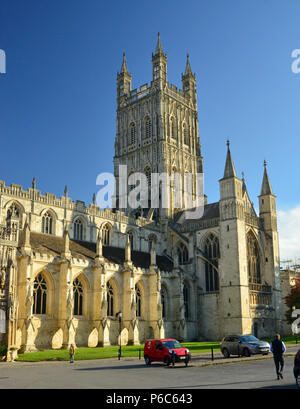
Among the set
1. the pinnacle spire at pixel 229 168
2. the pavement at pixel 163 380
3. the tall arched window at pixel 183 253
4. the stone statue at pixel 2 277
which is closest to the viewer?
the pavement at pixel 163 380

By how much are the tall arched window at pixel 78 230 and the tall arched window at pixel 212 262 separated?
1514cm

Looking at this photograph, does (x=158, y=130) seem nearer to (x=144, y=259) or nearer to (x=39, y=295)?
(x=144, y=259)

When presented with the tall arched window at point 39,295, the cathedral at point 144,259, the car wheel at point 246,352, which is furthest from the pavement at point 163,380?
the tall arched window at point 39,295

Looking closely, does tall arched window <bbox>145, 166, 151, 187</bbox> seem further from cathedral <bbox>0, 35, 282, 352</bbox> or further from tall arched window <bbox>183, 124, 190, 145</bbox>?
tall arched window <bbox>183, 124, 190, 145</bbox>

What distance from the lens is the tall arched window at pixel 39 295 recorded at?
121 feet

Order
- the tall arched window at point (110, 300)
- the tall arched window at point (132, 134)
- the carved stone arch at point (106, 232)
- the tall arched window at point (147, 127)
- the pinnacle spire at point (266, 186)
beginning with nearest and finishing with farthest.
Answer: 1. the tall arched window at point (110, 300)
2. the carved stone arch at point (106, 232)
3. the pinnacle spire at point (266, 186)
4. the tall arched window at point (147, 127)
5. the tall arched window at point (132, 134)

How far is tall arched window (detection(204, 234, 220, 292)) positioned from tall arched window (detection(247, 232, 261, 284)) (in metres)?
3.79

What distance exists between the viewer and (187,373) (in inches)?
765

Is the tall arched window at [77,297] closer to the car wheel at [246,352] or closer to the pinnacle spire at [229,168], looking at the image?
the car wheel at [246,352]

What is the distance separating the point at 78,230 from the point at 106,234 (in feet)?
14.5

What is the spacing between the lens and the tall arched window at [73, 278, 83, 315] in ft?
131
